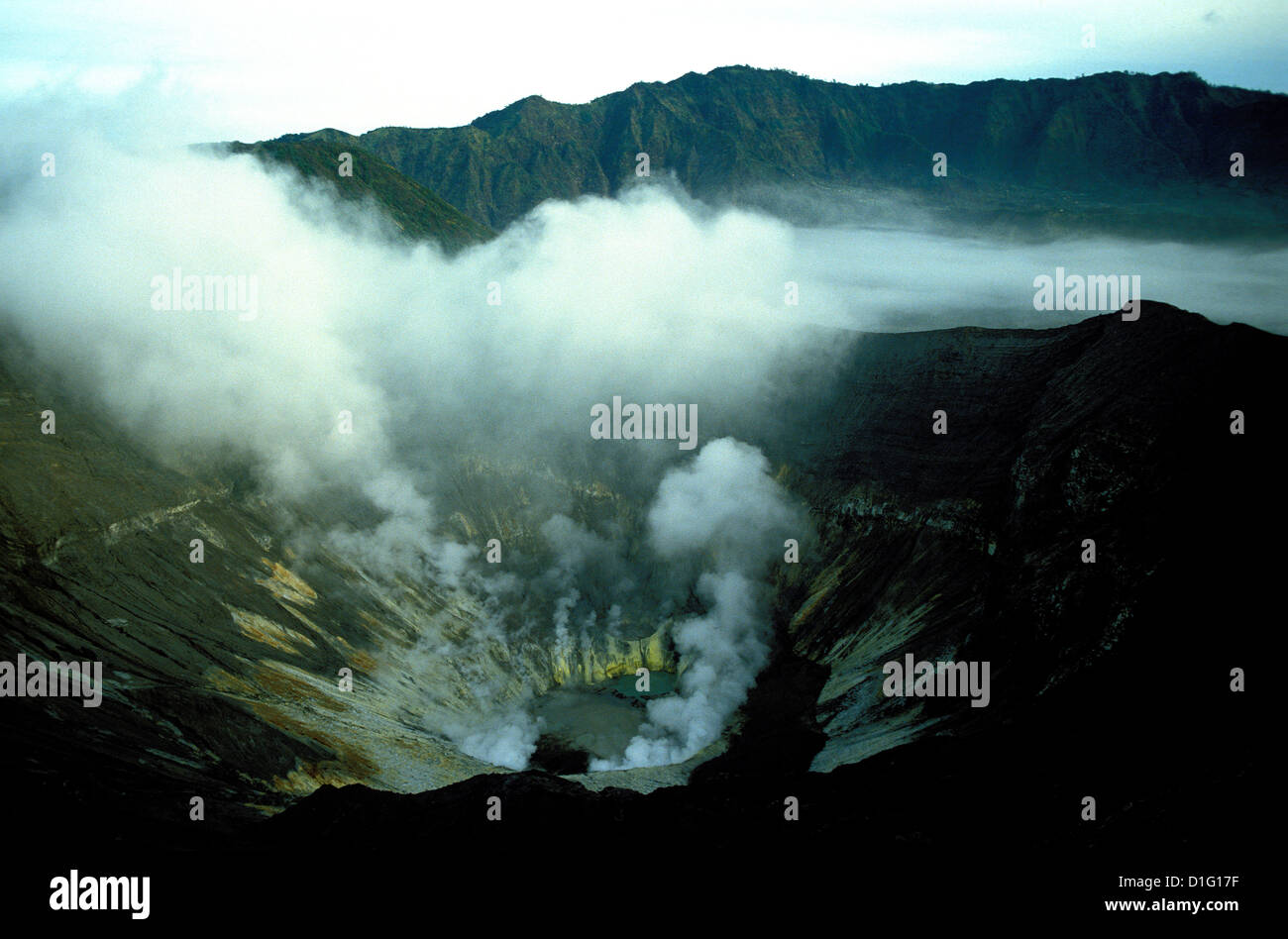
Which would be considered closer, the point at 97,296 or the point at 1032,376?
the point at 1032,376

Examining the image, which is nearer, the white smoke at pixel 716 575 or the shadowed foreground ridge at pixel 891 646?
the shadowed foreground ridge at pixel 891 646

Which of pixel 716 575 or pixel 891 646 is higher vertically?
pixel 716 575

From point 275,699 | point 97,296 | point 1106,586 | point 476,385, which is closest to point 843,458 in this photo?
point 1106,586

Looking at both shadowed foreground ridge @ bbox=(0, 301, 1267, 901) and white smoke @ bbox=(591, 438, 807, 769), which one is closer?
shadowed foreground ridge @ bbox=(0, 301, 1267, 901)

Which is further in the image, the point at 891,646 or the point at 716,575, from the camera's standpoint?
the point at 716,575

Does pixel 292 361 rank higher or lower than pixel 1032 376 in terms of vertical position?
higher

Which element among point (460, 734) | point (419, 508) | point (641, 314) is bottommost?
point (460, 734)
